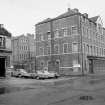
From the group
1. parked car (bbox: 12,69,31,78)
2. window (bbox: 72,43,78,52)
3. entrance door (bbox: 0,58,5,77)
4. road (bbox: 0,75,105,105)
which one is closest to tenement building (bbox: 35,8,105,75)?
window (bbox: 72,43,78,52)

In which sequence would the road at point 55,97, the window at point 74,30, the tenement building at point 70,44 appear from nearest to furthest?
the road at point 55,97 → the tenement building at point 70,44 → the window at point 74,30

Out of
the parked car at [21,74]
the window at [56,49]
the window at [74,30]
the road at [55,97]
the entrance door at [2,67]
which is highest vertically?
the window at [74,30]

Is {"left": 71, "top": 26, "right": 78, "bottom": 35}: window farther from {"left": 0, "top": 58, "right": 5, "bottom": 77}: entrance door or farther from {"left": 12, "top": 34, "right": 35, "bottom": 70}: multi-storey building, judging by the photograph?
{"left": 12, "top": 34, "right": 35, "bottom": 70}: multi-storey building

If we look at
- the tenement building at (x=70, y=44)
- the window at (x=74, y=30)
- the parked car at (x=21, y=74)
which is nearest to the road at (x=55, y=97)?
the parked car at (x=21, y=74)

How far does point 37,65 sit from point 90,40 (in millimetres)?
14512

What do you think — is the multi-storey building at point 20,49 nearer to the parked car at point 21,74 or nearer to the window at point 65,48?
the window at point 65,48

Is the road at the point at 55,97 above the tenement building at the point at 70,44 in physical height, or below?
below

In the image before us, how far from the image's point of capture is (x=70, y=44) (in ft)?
130

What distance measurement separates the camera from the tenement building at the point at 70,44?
38.7 m

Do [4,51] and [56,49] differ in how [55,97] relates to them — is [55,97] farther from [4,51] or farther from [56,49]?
[56,49]

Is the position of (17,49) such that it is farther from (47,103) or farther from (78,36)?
(47,103)

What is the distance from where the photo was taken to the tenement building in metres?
38.7

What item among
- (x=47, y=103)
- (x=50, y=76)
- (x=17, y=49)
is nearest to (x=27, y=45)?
(x=17, y=49)

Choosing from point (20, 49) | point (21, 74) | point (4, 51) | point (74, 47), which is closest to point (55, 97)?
point (4, 51)
